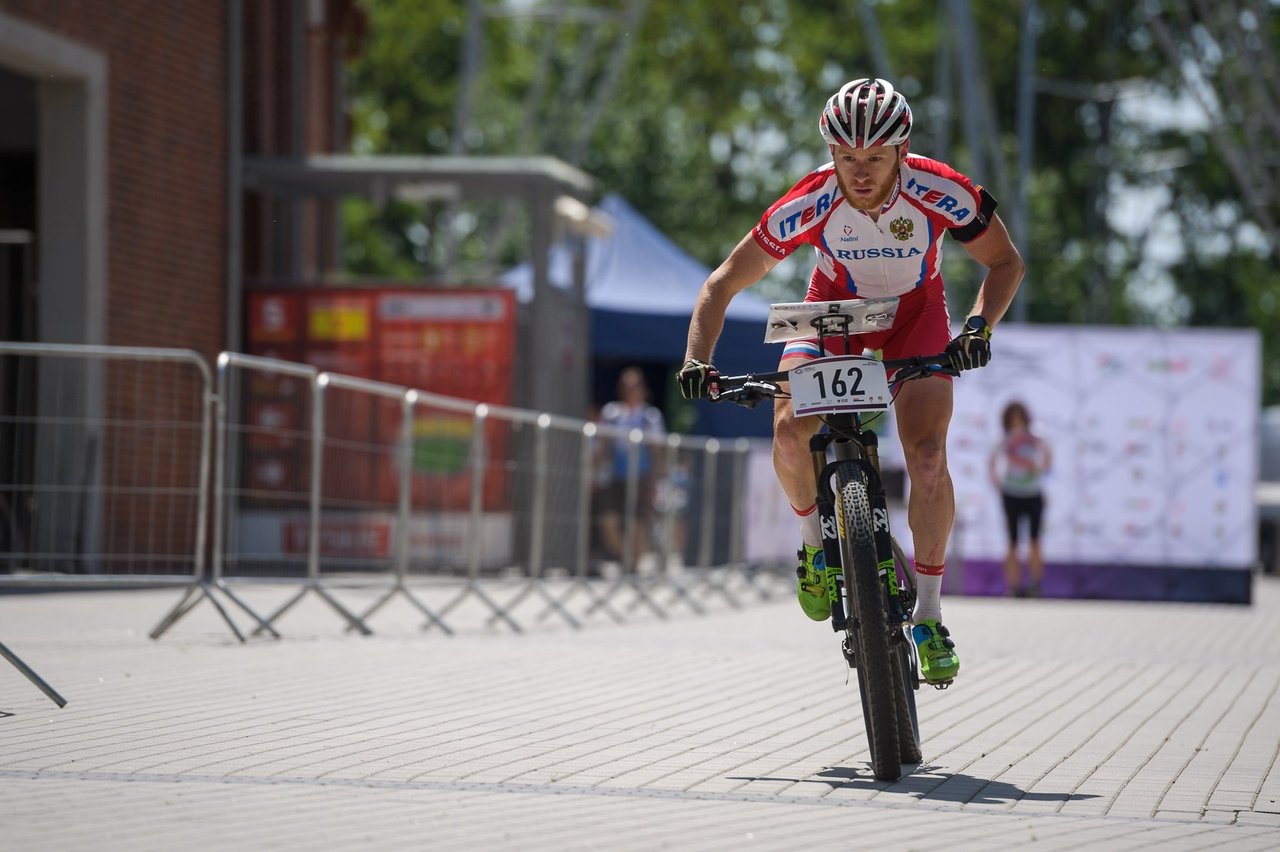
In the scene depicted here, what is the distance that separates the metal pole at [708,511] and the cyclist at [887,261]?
1073 cm

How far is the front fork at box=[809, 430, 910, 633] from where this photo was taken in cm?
655

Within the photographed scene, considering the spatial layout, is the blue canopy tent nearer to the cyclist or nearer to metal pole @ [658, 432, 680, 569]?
metal pole @ [658, 432, 680, 569]

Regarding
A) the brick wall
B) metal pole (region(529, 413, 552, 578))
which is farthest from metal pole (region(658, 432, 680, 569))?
the brick wall

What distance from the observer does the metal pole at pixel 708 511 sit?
1781 cm

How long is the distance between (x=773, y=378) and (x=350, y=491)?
604 centimetres

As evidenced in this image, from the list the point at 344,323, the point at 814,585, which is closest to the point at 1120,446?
the point at 344,323

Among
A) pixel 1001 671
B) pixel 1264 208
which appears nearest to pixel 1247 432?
pixel 1264 208

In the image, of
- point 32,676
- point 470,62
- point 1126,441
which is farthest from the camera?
point 470,62

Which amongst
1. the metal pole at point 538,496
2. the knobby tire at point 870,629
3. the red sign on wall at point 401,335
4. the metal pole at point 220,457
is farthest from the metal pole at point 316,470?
the red sign on wall at point 401,335

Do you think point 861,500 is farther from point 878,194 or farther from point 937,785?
point 878,194

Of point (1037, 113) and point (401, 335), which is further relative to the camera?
point (1037, 113)

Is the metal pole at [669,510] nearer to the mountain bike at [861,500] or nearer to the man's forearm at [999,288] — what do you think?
the man's forearm at [999,288]

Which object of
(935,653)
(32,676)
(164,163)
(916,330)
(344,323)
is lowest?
(32,676)

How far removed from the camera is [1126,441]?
2002 cm
